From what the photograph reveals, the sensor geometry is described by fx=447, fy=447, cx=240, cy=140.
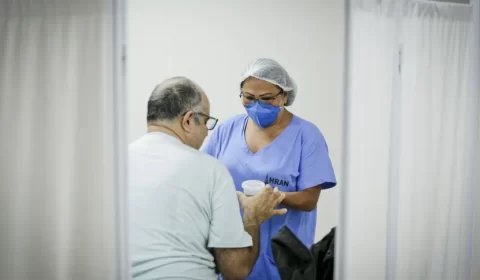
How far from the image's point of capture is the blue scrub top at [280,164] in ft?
5.74

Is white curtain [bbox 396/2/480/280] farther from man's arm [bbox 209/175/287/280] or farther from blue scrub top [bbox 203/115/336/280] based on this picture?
man's arm [bbox 209/175/287/280]

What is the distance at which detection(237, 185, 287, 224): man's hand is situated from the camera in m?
1.67

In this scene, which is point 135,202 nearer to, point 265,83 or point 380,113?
point 265,83

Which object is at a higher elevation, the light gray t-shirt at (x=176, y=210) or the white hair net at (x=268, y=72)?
the white hair net at (x=268, y=72)

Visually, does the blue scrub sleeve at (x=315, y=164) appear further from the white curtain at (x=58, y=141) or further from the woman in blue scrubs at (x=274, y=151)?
the white curtain at (x=58, y=141)

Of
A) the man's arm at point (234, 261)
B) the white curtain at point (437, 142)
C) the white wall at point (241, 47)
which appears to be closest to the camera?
the man's arm at point (234, 261)

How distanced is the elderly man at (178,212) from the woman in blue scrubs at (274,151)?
281 mm

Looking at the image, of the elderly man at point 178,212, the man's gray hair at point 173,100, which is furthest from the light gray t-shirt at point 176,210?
the man's gray hair at point 173,100

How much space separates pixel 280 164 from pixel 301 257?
1.19ft

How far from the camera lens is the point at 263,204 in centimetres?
169

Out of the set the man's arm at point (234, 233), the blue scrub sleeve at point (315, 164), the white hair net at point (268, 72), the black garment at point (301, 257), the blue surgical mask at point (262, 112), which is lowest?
the black garment at point (301, 257)

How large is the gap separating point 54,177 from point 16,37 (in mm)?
445

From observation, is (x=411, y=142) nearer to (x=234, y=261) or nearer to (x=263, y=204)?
(x=263, y=204)

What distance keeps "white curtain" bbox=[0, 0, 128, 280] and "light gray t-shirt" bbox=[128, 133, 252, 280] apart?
81 mm
